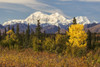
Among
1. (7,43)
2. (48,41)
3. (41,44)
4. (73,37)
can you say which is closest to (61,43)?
(48,41)

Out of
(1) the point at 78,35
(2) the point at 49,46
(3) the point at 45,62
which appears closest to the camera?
(3) the point at 45,62

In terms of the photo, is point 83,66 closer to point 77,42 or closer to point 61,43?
point 61,43

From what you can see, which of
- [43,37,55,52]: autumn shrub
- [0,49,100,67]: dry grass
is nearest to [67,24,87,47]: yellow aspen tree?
[43,37,55,52]: autumn shrub

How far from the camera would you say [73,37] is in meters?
30.2

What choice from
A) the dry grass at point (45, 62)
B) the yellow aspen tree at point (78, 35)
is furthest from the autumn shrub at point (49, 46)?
the dry grass at point (45, 62)

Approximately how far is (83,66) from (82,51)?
26.5 feet

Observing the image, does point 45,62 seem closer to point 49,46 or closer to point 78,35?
point 49,46

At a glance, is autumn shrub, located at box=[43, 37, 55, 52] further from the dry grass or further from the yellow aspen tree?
the dry grass

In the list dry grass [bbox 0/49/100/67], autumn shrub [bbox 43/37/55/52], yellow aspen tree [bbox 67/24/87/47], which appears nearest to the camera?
dry grass [bbox 0/49/100/67]

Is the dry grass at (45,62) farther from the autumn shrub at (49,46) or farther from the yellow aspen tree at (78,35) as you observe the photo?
the yellow aspen tree at (78,35)

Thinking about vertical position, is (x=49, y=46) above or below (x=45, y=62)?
below

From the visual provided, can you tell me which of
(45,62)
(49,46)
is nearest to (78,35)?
(49,46)

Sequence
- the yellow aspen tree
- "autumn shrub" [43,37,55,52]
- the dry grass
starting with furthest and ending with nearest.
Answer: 1. the yellow aspen tree
2. "autumn shrub" [43,37,55,52]
3. the dry grass

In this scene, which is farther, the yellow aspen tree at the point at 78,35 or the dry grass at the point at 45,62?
the yellow aspen tree at the point at 78,35
